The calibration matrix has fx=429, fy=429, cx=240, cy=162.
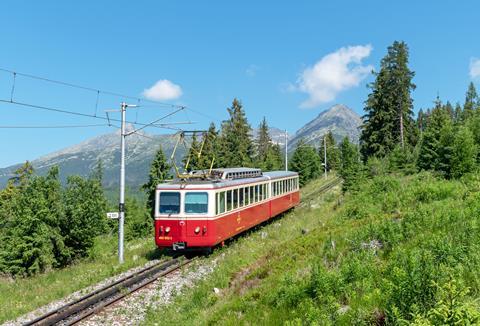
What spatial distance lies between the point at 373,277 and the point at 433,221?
354cm

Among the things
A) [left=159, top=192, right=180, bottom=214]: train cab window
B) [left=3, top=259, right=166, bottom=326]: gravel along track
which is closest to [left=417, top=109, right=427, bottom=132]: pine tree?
[left=159, top=192, right=180, bottom=214]: train cab window

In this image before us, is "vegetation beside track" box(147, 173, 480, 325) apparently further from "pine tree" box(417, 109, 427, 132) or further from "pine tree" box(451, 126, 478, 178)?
"pine tree" box(417, 109, 427, 132)

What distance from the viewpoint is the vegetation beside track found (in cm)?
541

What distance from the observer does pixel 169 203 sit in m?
17.2

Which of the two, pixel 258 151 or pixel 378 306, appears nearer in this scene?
pixel 378 306

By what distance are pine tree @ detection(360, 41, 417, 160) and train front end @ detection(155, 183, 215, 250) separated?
36.2 metres

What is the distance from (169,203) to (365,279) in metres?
11.1

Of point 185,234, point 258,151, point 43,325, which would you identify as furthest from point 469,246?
point 258,151

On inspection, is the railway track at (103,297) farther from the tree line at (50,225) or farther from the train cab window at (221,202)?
the tree line at (50,225)

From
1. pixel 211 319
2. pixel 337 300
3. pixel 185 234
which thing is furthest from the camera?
pixel 185 234

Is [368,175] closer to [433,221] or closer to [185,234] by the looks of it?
[185,234]

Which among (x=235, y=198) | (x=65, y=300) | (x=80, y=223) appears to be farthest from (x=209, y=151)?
(x=65, y=300)

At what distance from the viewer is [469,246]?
7270 millimetres

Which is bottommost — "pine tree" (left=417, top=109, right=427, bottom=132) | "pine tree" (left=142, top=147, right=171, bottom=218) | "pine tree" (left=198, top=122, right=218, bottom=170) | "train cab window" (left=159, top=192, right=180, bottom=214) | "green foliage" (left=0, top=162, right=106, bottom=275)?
"green foliage" (left=0, top=162, right=106, bottom=275)
